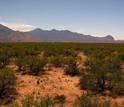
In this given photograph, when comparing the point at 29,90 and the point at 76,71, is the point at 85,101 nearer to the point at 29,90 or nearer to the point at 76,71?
the point at 29,90

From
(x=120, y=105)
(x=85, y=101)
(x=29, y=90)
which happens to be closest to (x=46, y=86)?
(x=29, y=90)

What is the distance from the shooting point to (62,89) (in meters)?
7.59

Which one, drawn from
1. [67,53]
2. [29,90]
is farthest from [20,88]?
[67,53]

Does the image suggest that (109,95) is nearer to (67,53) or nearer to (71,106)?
(71,106)

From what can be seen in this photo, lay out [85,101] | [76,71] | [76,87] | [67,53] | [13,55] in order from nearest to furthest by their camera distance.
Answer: [85,101], [76,87], [76,71], [13,55], [67,53]

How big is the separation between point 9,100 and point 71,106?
3.77 metres

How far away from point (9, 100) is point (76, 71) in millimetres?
6745

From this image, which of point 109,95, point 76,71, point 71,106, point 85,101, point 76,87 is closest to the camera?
point 85,101

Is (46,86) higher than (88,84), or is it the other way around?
(88,84)

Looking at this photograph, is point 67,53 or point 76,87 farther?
point 67,53

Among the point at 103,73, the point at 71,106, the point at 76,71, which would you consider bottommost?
the point at 71,106

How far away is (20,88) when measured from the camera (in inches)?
296

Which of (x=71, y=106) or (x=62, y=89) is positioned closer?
(x=71, y=106)

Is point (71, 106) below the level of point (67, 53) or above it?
below
